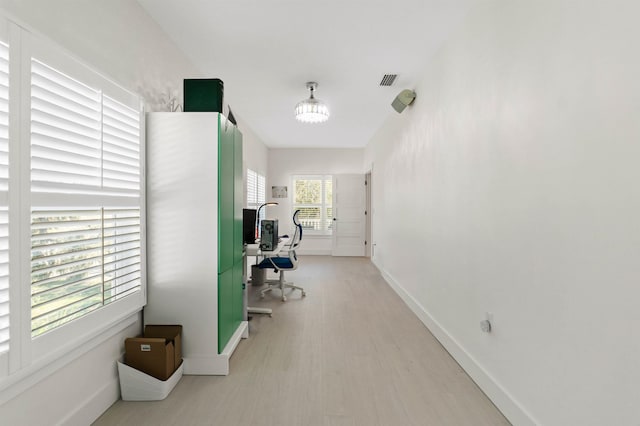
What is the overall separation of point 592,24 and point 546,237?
0.92 metres

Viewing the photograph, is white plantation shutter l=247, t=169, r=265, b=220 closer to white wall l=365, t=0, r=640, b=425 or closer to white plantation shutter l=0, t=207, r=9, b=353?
white wall l=365, t=0, r=640, b=425

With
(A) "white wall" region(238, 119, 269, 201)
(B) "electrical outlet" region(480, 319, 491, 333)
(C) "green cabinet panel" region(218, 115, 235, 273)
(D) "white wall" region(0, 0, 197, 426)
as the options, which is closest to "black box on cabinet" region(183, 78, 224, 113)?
(C) "green cabinet panel" region(218, 115, 235, 273)

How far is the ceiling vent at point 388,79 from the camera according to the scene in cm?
351

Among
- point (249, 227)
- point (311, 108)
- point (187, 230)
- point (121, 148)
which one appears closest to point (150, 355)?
point (187, 230)

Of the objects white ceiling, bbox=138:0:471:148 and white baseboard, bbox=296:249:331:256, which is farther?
white baseboard, bbox=296:249:331:256

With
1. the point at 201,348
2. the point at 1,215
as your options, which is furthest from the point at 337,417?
the point at 1,215

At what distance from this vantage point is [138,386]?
2008 mm

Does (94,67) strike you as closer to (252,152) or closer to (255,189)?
(252,152)

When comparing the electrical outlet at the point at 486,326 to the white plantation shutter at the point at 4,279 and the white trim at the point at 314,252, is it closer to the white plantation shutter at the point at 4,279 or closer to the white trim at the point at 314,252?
the white plantation shutter at the point at 4,279

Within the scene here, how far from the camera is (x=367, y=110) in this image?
4.75 metres

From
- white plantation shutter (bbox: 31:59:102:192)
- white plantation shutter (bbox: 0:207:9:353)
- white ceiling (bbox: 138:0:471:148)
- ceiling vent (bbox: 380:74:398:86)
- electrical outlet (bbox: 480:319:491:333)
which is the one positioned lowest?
electrical outlet (bbox: 480:319:491:333)

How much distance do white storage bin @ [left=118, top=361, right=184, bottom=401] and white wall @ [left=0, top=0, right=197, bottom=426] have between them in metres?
0.06

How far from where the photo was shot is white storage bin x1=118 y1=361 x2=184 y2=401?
2000 mm

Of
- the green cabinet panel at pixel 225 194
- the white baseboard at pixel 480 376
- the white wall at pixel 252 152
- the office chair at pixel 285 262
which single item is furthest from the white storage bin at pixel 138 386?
the white wall at pixel 252 152
